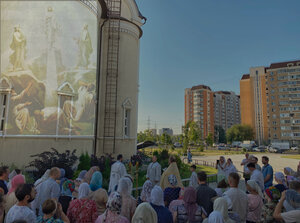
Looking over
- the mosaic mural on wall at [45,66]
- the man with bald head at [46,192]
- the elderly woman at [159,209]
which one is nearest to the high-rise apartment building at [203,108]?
the mosaic mural on wall at [45,66]

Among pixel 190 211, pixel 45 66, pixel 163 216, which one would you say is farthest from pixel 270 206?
pixel 45 66

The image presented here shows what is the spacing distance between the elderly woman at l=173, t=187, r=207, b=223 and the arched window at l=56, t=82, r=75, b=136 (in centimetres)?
898

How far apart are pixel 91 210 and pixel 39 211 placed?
179cm

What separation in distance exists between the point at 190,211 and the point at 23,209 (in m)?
2.88

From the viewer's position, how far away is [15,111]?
389 inches

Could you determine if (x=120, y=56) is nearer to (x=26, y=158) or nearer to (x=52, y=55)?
(x=52, y=55)

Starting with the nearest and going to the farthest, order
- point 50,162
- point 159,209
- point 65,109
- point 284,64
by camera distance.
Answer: point 159,209
point 50,162
point 65,109
point 284,64

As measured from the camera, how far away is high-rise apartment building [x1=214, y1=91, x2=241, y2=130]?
107 m

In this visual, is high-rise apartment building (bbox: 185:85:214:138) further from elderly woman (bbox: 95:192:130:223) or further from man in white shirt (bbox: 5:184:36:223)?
man in white shirt (bbox: 5:184:36:223)

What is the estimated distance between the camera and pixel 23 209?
3.18 meters

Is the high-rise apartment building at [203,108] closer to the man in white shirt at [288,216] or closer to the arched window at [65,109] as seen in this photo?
the arched window at [65,109]

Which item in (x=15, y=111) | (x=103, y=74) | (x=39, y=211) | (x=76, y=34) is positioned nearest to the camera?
(x=39, y=211)

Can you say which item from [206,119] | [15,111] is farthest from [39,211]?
[206,119]

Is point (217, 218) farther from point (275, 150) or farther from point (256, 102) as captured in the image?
point (256, 102)
